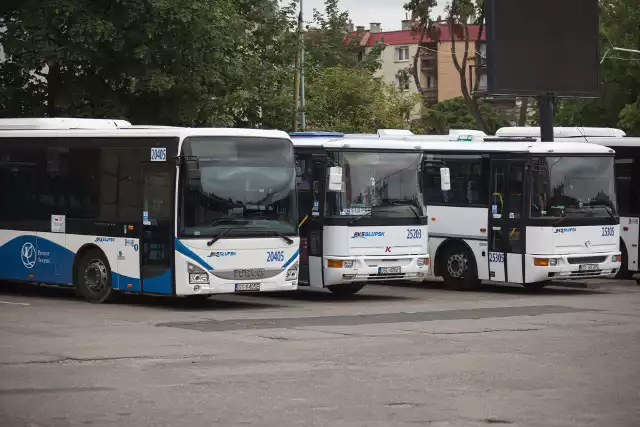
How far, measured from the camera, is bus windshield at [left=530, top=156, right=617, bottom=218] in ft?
86.1

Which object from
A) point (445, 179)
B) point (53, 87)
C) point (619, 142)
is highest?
point (53, 87)

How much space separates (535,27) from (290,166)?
39.4ft

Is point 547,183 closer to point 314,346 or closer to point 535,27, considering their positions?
point 535,27

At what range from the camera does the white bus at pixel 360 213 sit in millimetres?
24016

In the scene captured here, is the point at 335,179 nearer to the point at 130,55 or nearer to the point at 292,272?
the point at 292,272

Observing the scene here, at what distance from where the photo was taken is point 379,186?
24453 millimetres

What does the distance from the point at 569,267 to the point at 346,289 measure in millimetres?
4030

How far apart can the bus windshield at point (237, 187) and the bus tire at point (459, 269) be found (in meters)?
6.16

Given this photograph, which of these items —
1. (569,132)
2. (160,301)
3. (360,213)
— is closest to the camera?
(160,301)

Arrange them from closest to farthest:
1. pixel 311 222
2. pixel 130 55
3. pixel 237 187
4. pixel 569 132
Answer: pixel 237 187
pixel 311 222
pixel 569 132
pixel 130 55

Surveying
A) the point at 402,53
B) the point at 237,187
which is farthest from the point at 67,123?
the point at 402,53

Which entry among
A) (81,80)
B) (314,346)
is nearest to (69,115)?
(81,80)

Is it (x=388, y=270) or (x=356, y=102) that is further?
(x=356, y=102)

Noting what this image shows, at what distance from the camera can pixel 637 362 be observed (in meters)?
14.6
